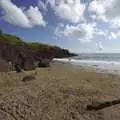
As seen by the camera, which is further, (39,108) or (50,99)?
(50,99)

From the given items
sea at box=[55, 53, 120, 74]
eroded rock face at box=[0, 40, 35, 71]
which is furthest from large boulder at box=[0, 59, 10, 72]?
sea at box=[55, 53, 120, 74]

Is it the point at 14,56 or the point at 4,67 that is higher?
the point at 14,56

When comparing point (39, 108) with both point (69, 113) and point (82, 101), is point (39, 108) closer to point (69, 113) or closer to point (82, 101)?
point (69, 113)

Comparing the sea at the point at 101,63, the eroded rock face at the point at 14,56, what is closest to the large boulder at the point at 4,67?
the eroded rock face at the point at 14,56

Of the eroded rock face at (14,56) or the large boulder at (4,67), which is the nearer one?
the large boulder at (4,67)

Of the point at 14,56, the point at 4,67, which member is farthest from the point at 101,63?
the point at 4,67

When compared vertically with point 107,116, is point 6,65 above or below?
above

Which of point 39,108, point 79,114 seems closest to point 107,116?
point 79,114

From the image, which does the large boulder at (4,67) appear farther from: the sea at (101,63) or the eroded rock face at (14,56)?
the sea at (101,63)

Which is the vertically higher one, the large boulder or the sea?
the large boulder

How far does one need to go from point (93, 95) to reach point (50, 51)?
72.0 metres

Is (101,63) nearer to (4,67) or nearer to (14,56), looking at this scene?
(14,56)

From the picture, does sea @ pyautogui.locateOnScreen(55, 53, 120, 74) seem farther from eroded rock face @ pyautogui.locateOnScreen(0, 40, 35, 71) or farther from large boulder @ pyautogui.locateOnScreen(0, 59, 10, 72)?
large boulder @ pyautogui.locateOnScreen(0, 59, 10, 72)

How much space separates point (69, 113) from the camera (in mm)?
7574
